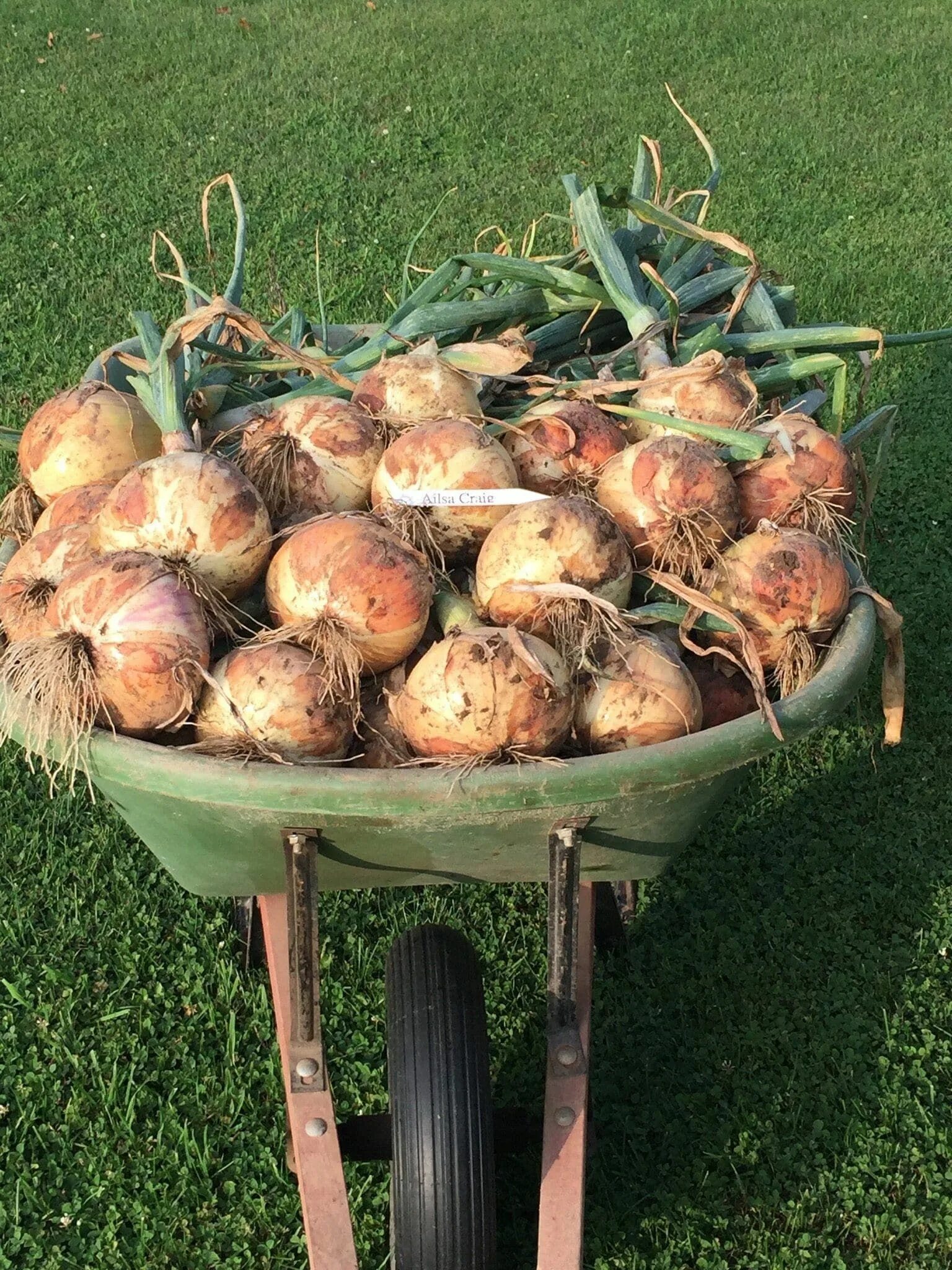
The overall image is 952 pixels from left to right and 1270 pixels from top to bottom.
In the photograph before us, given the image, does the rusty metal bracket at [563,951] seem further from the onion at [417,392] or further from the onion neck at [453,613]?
the onion at [417,392]

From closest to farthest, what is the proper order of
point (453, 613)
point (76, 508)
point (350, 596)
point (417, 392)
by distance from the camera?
point (350, 596), point (453, 613), point (76, 508), point (417, 392)

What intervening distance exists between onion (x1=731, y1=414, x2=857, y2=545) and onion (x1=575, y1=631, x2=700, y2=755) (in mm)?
358

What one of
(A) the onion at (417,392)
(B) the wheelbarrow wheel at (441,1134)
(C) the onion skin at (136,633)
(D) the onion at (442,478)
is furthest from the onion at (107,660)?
(B) the wheelbarrow wheel at (441,1134)

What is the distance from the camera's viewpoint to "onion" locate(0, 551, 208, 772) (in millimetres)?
1430

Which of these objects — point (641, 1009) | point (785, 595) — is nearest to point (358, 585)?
point (785, 595)

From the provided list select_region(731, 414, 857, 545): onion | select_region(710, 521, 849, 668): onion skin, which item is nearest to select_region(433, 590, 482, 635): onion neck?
select_region(710, 521, 849, 668): onion skin

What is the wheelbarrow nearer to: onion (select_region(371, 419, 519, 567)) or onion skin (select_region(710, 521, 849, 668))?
onion skin (select_region(710, 521, 849, 668))

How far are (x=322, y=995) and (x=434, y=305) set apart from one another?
146 centimetres

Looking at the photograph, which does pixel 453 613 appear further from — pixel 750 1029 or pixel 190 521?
pixel 750 1029

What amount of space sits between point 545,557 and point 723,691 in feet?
1.20

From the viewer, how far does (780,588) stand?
1.64m

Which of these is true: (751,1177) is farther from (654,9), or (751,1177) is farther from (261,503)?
(654,9)

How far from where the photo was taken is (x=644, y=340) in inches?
82.0

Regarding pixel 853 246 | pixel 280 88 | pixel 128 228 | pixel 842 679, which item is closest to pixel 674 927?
pixel 842 679
